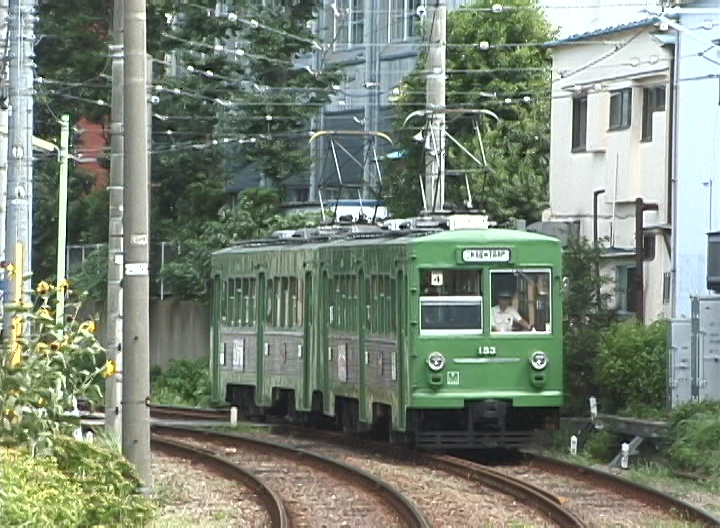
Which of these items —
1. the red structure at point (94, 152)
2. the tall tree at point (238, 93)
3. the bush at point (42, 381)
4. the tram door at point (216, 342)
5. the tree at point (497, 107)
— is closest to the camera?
the bush at point (42, 381)

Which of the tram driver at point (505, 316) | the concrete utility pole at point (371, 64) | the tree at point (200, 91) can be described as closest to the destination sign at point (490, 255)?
the tram driver at point (505, 316)

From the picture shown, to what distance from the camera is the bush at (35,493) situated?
478 inches

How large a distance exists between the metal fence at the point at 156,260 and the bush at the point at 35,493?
1055 inches

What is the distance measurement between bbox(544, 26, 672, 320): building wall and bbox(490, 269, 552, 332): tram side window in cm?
941

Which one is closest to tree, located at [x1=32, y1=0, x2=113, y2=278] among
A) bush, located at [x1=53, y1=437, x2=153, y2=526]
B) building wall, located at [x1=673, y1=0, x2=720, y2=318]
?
building wall, located at [x1=673, y1=0, x2=720, y2=318]

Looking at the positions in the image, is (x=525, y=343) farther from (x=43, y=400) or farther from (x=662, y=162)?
(x=662, y=162)

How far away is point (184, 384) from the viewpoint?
38.2 meters

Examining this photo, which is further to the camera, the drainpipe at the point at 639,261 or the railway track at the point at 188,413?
the drainpipe at the point at 639,261

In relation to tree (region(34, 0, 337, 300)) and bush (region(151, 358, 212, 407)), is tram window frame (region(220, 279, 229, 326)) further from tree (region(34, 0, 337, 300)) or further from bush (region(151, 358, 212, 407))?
tree (region(34, 0, 337, 300))

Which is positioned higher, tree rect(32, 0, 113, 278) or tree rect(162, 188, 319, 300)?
tree rect(32, 0, 113, 278)

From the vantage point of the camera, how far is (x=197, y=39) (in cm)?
4072

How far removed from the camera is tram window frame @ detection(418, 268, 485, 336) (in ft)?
72.0

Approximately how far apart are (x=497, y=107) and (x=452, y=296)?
1962 cm

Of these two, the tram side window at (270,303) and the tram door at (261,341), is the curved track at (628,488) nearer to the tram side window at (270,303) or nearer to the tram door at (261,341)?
the tram side window at (270,303)
